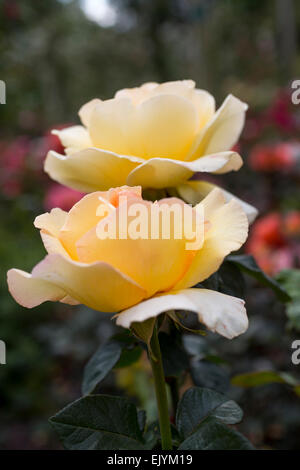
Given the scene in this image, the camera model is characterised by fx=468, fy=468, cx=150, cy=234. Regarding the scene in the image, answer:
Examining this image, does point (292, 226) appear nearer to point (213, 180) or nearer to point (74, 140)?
point (74, 140)

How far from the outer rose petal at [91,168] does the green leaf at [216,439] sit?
0.66 ft

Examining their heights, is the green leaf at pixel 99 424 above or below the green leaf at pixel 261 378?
above

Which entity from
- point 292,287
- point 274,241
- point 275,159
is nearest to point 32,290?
point 292,287

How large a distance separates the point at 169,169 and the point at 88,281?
14 cm

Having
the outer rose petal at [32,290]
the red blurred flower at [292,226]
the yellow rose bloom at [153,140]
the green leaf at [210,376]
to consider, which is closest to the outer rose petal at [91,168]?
the yellow rose bloom at [153,140]

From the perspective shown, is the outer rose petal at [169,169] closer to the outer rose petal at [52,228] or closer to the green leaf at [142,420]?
the outer rose petal at [52,228]

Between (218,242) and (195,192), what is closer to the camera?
(218,242)

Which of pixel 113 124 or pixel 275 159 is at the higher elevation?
pixel 113 124

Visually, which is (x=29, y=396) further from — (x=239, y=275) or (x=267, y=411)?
(x=239, y=275)

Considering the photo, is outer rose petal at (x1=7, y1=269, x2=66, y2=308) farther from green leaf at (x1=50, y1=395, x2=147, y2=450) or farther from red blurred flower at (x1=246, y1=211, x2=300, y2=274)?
red blurred flower at (x1=246, y1=211, x2=300, y2=274)

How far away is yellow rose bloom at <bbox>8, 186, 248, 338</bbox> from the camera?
273 millimetres

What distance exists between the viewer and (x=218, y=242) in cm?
30

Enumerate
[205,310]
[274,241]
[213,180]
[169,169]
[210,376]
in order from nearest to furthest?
[205,310] → [169,169] → [210,376] → [274,241] → [213,180]

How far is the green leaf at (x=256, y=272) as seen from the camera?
0.43m
